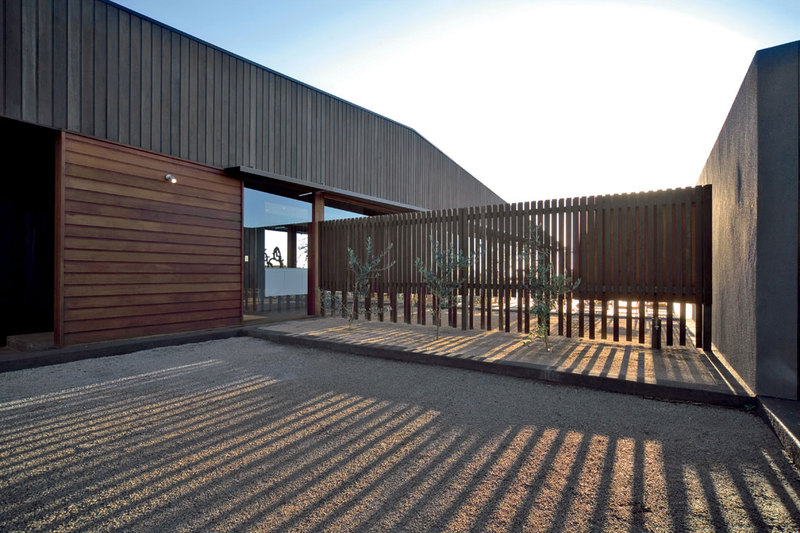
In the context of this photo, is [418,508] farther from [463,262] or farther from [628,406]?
[463,262]

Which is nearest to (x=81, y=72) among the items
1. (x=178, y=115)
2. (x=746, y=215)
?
(x=178, y=115)

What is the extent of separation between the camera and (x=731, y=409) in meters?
2.97

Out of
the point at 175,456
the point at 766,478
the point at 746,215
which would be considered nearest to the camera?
the point at 766,478

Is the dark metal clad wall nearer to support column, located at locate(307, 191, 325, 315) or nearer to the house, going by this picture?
the house

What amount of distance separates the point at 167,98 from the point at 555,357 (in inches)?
266

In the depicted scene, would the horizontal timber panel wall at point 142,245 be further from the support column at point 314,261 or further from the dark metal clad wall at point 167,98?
the support column at point 314,261

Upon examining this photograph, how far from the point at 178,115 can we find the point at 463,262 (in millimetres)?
5183

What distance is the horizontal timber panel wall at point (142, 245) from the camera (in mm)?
5051

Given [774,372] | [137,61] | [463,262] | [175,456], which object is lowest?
[175,456]

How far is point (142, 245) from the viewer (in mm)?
5773

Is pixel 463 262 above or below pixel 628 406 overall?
above

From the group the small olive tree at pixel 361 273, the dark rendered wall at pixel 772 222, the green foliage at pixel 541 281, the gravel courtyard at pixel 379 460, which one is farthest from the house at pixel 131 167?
the dark rendered wall at pixel 772 222

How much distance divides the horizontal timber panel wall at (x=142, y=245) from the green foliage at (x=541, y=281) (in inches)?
202

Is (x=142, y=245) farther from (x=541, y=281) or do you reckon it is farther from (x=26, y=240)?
(x=541, y=281)
